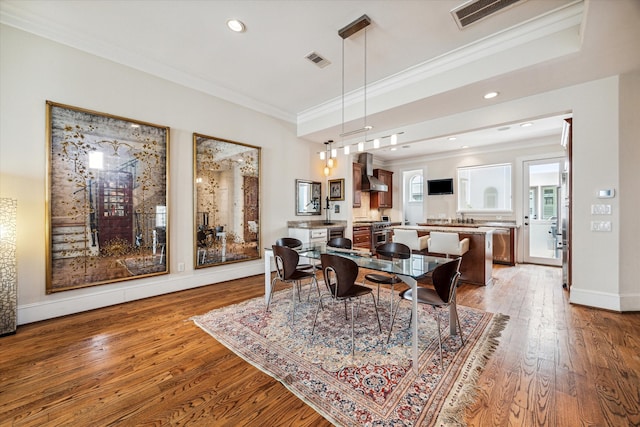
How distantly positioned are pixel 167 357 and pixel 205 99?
351 centimetres

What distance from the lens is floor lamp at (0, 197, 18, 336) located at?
2.38 meters

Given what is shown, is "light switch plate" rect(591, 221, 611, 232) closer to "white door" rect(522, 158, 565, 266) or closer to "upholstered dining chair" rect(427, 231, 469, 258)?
"upholstered dining chair" rect(427, 231, 469, 258)

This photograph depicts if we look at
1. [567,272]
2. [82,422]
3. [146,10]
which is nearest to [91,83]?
[146,10]

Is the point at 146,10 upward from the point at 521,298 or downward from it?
upward

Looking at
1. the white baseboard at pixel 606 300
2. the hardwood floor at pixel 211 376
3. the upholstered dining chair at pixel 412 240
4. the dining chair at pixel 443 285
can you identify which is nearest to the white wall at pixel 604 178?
the white baseboard at pixel 606 300

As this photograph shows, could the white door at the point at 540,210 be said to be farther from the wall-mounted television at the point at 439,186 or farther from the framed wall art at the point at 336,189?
the framed wall art at the point at 336,189

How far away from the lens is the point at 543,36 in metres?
2.56

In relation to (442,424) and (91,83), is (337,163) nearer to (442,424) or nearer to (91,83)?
(91,83)

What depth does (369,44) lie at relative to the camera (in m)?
2.92

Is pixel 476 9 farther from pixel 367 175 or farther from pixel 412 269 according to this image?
pixel 367 175

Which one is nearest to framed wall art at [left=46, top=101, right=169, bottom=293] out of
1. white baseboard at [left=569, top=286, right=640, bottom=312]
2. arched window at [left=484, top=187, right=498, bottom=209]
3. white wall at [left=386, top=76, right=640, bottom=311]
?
white wall at [left=386, top=76, right=640, bottom=311]

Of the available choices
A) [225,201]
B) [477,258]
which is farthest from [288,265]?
[477,258]

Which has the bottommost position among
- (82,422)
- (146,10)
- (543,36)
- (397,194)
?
(82,422)

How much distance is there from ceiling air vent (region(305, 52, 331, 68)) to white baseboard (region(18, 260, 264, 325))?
10.9 ft
